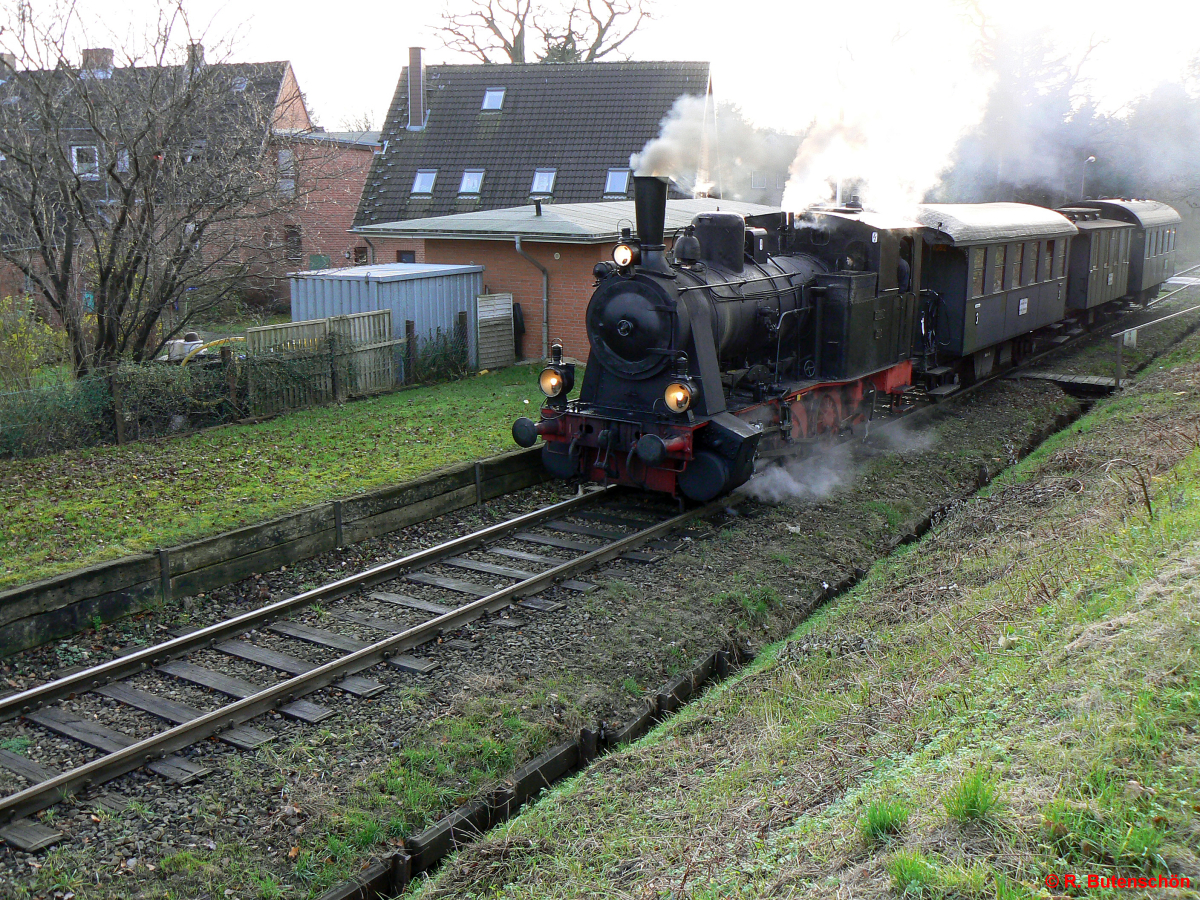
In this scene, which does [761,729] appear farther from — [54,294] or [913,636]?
[54,294]

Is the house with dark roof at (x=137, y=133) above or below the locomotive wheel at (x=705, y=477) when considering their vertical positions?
above

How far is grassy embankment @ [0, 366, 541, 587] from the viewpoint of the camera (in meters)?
A: 8.13

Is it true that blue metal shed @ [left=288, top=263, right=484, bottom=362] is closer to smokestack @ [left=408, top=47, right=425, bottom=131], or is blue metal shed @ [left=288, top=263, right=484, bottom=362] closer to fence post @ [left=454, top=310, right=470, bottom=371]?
fence post @ [left=454, top=310, right=470, bottom=371]

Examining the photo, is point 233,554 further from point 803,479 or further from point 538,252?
point 538,252

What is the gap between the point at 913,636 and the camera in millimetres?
6348

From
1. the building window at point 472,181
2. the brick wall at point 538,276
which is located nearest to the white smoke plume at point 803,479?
the brick wall at point 538,276

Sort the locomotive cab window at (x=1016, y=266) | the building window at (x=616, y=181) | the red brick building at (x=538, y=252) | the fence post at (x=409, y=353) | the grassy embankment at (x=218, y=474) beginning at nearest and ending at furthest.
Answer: the grassy embankment at (x=218, y=474)
the locomotive cab window at (x=1016, y=266)
the fence post at (x=409, y=353)
the red brick building at (x=538, y=252)
the building window at (x=616, y=181)

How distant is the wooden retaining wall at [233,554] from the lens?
684cm

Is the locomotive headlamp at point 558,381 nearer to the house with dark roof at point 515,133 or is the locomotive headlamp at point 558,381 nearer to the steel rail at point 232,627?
the steel rail at point 232,627

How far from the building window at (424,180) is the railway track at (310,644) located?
61.4 ft

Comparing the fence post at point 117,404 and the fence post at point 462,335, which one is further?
the fence post at point 462,335

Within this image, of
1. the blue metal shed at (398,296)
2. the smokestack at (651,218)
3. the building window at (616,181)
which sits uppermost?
the building window at (616,181)

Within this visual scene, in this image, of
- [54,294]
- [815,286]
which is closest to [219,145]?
[54,294]

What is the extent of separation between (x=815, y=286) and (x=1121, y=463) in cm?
381
